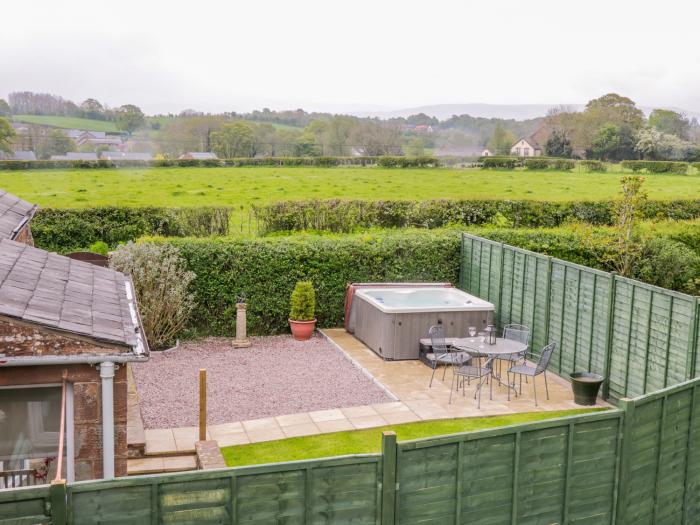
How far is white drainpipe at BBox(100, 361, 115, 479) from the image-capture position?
5.98m

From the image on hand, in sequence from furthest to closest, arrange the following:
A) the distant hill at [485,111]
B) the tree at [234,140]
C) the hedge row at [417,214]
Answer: the distant hill at [485,111]
the tree at [234,140]
the hedge row at [417,214]

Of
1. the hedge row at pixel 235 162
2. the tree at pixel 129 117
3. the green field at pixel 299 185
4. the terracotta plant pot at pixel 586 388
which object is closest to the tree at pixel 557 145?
the green field at pixel 299 185

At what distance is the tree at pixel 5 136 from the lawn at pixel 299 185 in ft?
2.94

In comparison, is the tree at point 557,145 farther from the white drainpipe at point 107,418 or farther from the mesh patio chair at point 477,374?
the white drainpipe at point 107,418

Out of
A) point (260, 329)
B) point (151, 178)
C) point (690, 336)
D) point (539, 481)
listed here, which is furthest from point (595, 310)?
point (151, 178)

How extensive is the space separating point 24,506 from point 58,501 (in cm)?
21

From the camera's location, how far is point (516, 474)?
601 cm

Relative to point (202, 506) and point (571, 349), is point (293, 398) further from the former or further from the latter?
point (202, 506)

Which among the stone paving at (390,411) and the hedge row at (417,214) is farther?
the hedge row at (417,214)

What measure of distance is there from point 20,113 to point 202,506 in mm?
25722

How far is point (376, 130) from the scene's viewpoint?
32938mm

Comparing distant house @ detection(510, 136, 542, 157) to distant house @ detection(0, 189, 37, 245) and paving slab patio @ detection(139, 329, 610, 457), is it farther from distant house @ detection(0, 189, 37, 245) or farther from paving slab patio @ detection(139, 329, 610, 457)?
distant house @ detection(0, 189, 37, 245)

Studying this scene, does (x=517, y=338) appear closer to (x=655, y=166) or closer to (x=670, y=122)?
(x=655, y=166)

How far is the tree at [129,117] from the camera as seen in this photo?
28.2m
